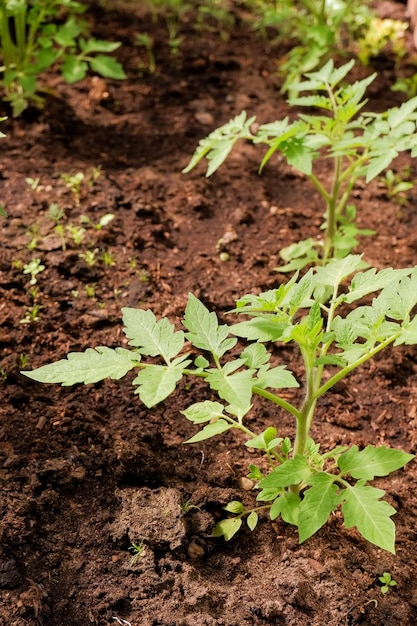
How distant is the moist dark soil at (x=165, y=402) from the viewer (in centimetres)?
191

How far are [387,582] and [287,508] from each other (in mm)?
352

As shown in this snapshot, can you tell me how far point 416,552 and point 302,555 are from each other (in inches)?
13.5

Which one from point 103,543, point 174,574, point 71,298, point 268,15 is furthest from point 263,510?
point 268,15

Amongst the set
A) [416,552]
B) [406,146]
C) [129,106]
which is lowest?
[416,552]

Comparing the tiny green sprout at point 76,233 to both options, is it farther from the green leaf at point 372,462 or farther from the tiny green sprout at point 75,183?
the green leaf at point 372,462

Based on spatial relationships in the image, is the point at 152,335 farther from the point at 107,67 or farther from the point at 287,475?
the point at 107,67

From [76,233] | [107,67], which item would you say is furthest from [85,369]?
[107,67]

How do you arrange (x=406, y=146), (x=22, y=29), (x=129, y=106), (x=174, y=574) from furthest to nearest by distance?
(x=129, y=106) → (x=22, y=29) → (x=406, y=146) → (x=174, y=574)

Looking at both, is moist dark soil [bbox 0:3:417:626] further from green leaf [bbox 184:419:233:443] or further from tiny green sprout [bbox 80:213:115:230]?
green leaf [bbox 184:419:233:443]

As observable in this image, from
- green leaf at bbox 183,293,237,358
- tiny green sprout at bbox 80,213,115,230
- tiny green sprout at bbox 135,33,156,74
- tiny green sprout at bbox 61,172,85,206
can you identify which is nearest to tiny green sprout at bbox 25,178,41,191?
tiny green sprout at bbox 61,172,85,206

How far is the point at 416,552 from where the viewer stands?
6.68ft

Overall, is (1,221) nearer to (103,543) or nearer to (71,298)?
(71,298)

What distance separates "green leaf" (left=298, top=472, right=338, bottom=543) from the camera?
1.69m

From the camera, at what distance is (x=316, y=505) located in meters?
1.73
